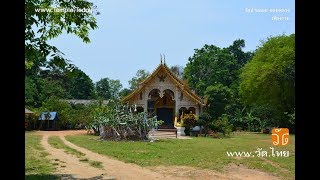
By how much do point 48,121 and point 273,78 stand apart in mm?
18293

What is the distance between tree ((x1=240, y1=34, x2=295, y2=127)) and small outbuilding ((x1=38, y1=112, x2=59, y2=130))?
15.6 m

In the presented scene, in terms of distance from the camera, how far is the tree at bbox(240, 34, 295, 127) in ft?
73.7

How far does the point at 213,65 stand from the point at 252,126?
521cm

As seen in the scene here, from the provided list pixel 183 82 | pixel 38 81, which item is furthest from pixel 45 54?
pixel 38 81

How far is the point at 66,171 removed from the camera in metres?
7.97

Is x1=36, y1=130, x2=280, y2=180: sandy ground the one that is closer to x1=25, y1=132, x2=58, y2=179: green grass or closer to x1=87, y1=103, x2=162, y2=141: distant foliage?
x1=25, y1=132, x2=58, y2=179: green grass

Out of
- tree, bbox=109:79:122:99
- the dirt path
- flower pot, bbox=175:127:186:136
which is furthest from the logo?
tree, bbox=109:79:122:99

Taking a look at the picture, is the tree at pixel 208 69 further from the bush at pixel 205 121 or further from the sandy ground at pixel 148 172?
the sandy ground at pixel 148 172

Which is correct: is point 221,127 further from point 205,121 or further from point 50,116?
point 50,116

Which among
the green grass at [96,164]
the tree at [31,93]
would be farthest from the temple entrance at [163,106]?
the green grass at [96,164]

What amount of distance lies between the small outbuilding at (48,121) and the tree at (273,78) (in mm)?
15638

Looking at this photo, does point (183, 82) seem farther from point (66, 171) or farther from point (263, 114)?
point (66, 171)
